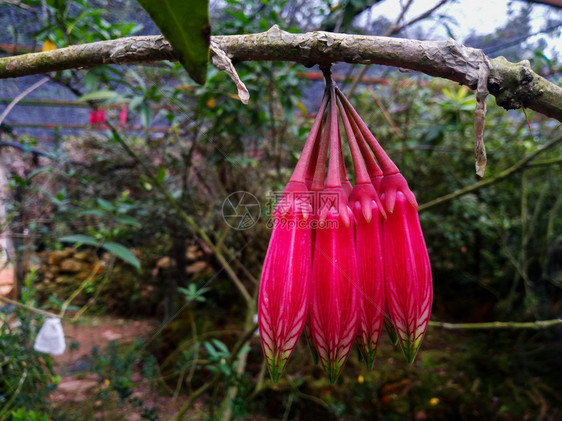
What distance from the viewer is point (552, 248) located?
198 centimetres

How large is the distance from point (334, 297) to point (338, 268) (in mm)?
28

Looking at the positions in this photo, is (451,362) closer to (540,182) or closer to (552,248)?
(552,248)

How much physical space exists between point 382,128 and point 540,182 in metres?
1.05

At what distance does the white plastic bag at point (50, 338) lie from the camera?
47.0 inches

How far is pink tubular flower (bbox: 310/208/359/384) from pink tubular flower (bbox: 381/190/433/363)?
0.04 metres

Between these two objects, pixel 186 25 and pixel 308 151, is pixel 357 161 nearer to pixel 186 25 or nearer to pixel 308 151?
pixel 308 151

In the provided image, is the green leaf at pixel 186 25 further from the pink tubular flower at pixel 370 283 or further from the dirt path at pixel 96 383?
the dirt path at pixel 96 383

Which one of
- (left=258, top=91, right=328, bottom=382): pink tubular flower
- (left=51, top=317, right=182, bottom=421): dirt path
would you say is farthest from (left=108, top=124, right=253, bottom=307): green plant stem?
(left=258, top=91, right=328, bottom=382): pink tubular flower

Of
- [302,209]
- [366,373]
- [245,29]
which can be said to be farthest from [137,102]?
[366,373]

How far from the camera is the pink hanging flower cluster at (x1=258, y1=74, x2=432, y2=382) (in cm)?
34

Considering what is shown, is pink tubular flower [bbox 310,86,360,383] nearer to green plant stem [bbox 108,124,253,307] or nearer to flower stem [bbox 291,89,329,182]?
flower stem [bbox 291,89,329,182]

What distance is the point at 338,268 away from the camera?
343 mm

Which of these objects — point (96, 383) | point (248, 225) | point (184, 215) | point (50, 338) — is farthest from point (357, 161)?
point (96, 383)

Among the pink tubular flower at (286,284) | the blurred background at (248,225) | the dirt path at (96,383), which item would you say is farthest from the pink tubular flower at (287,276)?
the dirt path at (96,383)
